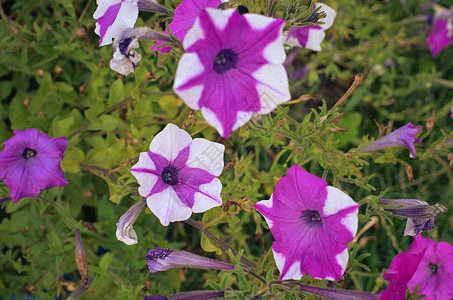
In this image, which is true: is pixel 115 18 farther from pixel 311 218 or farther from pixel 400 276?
pixel 400 276

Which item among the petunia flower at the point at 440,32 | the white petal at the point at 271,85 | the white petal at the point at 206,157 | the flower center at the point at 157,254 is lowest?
the petunia flower at the point at 440,32

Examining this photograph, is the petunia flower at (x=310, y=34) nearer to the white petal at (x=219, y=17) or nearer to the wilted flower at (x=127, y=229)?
the white petal at (x=219, y=17)

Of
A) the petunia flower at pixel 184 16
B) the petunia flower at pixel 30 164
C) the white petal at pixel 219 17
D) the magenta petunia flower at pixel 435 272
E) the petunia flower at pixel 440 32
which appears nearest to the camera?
the white petal at pixel 219 17

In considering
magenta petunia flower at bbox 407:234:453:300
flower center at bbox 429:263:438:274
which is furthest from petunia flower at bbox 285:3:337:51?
flower center at bbox 429:263:438:274

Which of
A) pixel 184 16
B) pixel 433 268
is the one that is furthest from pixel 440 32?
pixel 184 16

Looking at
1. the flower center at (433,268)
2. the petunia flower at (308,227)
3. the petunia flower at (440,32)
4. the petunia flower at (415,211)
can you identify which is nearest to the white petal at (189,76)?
the petunia flower at (308,227)

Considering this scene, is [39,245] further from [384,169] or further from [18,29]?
[384,169]
